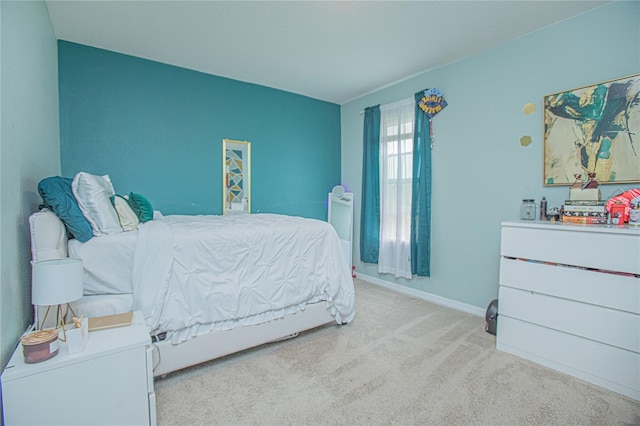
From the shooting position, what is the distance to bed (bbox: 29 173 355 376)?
5.61 ft

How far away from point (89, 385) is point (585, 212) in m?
3.01

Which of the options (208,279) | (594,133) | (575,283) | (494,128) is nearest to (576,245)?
(575,283)

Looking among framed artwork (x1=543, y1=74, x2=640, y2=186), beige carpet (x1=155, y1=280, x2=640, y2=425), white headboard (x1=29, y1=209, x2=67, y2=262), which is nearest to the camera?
white headboard (x1=29, y1=209, x2=67, y2=262)

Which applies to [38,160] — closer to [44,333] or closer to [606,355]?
[44,333]

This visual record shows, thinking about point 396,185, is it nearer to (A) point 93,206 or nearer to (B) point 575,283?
(B) point 575,283

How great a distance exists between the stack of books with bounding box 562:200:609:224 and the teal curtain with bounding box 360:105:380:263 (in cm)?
209

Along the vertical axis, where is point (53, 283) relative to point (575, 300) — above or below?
above

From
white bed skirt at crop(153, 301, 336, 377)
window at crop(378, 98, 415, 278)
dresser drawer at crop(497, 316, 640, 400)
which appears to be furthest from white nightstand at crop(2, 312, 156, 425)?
window at crop(378, 98, 415, 278)

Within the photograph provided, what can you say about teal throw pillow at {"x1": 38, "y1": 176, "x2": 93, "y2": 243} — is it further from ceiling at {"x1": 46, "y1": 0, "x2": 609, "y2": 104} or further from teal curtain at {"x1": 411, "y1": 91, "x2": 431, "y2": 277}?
teal curtain at {"x1": 411, "y1": 91, "x2": 431, "y2": 277}

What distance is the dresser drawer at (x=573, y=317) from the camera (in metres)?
1.77

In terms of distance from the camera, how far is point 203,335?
1.97 meters

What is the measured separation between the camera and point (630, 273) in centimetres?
178

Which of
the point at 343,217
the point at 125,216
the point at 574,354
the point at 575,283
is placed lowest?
the point at 574,354

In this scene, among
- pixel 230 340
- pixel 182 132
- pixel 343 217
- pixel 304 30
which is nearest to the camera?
pixel 230 340
